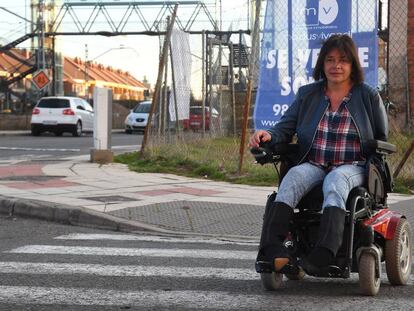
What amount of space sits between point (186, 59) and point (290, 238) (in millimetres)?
10788

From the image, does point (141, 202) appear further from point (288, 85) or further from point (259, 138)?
point (259, 138)

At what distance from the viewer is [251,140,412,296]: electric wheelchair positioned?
14.3ft

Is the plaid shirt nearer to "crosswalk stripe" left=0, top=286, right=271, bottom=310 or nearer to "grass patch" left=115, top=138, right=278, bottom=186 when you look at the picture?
"crosswalk stripe" left=0, top=286, right=271, bottom=310

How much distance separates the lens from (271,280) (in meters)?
4.59

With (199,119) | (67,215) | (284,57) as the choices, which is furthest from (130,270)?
(199,119)

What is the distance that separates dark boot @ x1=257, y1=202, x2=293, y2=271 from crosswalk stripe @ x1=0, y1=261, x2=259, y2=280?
0.77 metres

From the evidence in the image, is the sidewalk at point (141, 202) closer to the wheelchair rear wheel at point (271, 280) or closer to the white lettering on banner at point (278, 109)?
the white lettering on banner at point (278, 109)

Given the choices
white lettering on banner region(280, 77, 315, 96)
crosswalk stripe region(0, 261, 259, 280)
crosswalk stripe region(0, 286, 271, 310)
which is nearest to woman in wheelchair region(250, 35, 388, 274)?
crosswalk stripe region(0, 286, 271, 310)

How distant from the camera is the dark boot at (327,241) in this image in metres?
4.25

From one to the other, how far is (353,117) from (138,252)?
241 centimetres

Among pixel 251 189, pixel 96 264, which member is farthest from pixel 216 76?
pixel 96 264

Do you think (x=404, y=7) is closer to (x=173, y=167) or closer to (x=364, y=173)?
(x=173, y=167)

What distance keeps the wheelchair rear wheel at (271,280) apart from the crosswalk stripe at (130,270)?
442 millimetres

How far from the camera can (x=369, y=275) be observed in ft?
14.4
